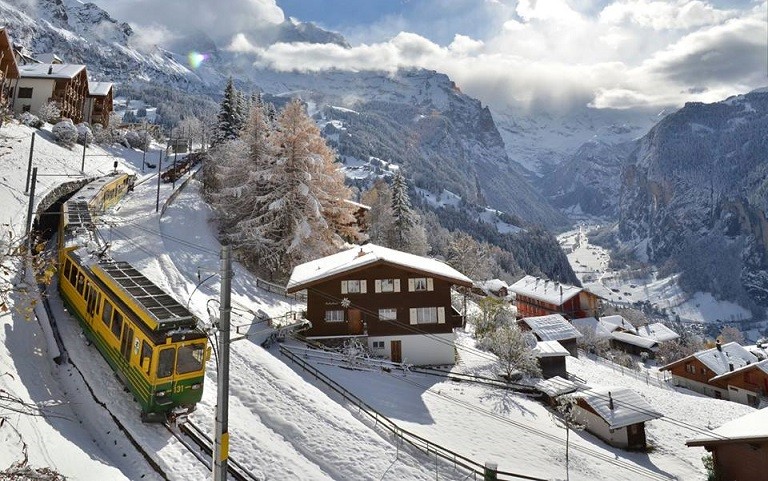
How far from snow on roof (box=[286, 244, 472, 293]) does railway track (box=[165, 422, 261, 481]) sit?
55.4 ft

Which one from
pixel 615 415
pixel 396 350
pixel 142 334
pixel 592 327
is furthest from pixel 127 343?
pixel 592 327

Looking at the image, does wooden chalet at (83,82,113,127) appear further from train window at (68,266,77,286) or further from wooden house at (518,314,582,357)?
wooden house at (518,314,582,357)

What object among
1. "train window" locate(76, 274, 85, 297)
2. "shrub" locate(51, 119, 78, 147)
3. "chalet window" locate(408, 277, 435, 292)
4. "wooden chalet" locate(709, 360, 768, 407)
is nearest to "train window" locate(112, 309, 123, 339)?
"train window" locate(76, 274, 85, 297)

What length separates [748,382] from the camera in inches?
2290

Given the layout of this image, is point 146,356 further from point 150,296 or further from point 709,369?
point 709,369

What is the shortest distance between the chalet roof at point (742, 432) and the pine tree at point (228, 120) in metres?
55.5

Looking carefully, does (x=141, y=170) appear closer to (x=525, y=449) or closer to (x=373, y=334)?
(x=373, y=334)

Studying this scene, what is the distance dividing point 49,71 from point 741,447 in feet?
304

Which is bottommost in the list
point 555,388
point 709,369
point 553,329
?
point 709,369

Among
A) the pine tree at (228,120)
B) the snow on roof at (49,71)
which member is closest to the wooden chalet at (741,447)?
the pine tree at (228,120)

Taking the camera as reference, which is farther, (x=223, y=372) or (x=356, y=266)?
(x=356, y=266)

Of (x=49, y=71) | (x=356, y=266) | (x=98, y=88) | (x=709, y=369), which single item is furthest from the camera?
(x=98, y=88)

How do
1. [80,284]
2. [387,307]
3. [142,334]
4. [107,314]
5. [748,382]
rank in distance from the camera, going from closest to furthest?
[142,334] < [107,314] < [80,284] < [387,307] < [748,382]

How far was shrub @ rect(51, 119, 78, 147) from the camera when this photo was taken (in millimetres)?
56125
